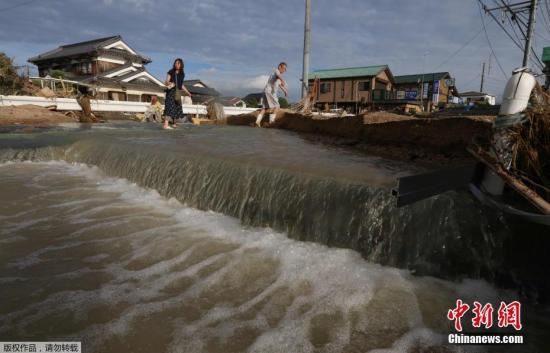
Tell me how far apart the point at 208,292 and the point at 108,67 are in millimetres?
35355

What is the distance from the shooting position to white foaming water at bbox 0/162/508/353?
93.1 inches

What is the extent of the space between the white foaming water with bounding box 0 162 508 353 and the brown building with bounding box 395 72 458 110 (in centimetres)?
2951

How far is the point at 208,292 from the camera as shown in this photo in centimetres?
292

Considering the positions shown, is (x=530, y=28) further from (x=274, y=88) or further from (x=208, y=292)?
(x=208, y=292)

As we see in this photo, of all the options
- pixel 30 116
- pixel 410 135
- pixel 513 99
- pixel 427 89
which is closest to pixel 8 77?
pixel 30 116

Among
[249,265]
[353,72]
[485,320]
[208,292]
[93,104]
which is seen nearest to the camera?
[485,320]

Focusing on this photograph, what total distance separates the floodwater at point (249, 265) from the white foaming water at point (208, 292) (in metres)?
0.01

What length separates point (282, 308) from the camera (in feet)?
8.88

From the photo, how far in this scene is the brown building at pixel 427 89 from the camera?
107ft

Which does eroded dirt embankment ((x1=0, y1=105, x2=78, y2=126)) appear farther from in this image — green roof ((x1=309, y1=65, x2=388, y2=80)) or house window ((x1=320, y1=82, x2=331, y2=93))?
house window ((x1=320, y1=82, x2=331, y2=93))

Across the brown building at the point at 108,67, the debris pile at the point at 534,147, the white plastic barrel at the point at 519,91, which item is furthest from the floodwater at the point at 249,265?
the brown building at the point at 108,67

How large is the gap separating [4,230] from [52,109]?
13679 mm

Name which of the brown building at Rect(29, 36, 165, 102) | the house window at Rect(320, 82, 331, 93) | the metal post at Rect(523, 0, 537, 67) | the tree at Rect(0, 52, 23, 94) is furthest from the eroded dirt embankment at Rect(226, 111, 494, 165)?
the house window at Rect(320, 82, 331, 93)

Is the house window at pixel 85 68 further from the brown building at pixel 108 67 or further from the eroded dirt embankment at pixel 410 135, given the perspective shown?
the eroded dirt embankment at pixel 410 135
